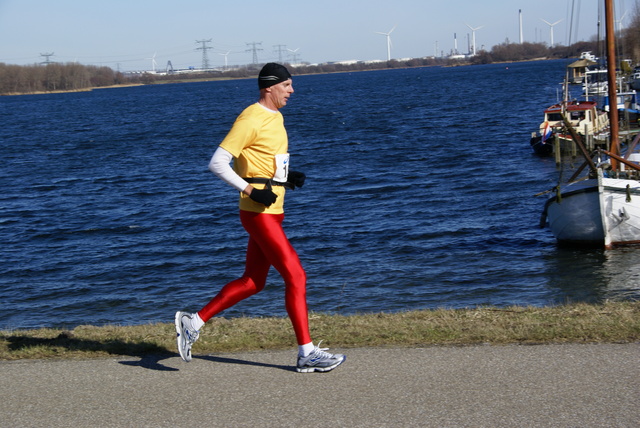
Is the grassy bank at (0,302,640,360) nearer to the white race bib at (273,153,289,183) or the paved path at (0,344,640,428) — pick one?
the paved path at (0,344,640,428)

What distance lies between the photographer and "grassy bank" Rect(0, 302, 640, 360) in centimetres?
602

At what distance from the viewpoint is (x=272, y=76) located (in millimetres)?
5543

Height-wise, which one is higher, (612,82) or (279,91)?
(612,82)


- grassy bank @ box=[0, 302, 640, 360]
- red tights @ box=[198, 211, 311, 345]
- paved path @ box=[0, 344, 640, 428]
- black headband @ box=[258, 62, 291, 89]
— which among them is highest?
black headband @ box=[258, 62, 291, 89]

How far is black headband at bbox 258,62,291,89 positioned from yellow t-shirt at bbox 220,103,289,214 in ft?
0.55

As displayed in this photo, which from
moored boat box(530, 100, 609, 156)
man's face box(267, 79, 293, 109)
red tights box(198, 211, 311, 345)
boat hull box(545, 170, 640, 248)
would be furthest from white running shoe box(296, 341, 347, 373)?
moored boat box(530, 100, 609, 156)

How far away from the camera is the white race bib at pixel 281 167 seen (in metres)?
5.50

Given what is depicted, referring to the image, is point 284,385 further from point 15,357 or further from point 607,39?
point 607,39

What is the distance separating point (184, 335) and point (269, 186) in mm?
1222

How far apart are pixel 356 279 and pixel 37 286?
24.1 ft

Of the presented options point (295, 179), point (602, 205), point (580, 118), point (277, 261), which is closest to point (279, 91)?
point (295, 179)

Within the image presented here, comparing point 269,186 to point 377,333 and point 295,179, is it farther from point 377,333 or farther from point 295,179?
point 377,333

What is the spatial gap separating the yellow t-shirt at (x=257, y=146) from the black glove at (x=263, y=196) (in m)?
0.10

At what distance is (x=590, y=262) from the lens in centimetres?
1878
